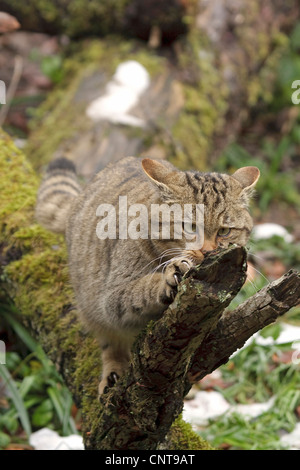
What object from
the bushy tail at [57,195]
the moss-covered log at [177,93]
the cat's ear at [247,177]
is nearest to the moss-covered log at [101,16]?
the moss-covered log at [177,93]

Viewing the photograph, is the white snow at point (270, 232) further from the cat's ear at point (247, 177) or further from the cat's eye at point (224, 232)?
the cat's eye at point (224, 232)

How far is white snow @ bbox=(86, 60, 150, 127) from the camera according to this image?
19.5 ft

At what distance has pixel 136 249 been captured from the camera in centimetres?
317

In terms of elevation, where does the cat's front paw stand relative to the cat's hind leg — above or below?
above

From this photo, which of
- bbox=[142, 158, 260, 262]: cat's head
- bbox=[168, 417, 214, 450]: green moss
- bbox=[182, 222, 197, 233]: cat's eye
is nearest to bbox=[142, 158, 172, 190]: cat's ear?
bbox=[142, 158, 260, 262]: cat's head

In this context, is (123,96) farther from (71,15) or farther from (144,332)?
(144,332)

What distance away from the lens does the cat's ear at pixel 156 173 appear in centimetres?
305

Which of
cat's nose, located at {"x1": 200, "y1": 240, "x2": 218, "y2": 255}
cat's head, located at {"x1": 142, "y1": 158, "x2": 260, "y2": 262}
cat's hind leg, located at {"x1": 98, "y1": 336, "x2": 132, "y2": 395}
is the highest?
cat's head, located at {"x1": 142, "y1": 158, "x2": 260, "y2": 262}

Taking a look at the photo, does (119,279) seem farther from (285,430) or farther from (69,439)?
(285,430)

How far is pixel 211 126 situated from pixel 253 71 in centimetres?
137

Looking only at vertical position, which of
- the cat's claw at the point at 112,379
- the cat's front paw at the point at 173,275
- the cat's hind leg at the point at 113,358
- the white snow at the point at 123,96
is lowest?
the cat's claw at the point at 112,379

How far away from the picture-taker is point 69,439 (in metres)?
4.10

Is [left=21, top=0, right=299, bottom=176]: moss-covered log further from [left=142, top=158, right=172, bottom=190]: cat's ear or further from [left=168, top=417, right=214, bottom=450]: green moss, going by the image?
[left=168, top=417, right=214, bottom=450]: green moss
